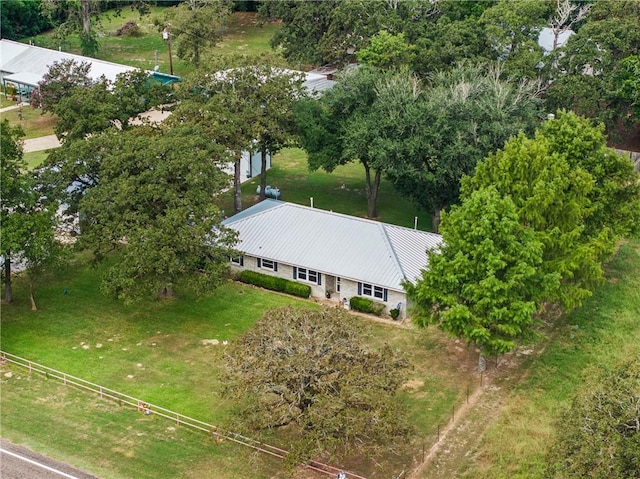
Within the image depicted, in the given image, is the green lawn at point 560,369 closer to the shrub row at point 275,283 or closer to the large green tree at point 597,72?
the shrub row at point 275,283

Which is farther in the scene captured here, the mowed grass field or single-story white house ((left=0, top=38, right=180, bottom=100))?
single-story white house ((left=0, top=38, right=180, bottom=100))

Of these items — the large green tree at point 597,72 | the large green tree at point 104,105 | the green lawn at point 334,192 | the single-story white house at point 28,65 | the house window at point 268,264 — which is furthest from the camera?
the single-story white house at point 28,65

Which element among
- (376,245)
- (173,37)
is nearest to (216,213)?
(376,245)

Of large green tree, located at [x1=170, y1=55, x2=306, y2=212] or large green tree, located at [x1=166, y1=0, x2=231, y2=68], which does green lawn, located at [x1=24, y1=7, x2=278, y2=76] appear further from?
large green tree, located at [x1=170, y1=55, x2=306, y2=212]

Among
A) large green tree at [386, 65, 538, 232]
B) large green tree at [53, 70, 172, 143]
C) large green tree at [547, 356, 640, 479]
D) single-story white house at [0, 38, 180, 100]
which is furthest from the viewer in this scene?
single-story white house at [0, 38, 180, 100]

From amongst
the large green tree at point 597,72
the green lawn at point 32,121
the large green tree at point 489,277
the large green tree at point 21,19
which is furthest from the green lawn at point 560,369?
the large green tree at point 21,19

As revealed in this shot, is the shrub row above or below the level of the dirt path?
above

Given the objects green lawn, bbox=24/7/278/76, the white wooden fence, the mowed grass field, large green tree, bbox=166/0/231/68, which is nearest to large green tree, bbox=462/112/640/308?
the mowed grass field
